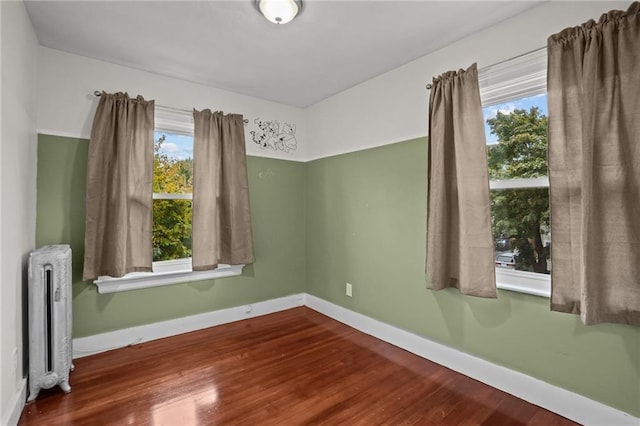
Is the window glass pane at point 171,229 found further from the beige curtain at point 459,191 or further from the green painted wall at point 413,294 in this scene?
the beige curtain at point 459,191

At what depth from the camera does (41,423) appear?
1777 mm

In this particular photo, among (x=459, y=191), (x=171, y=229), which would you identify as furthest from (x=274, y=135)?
(x=459, y=191)

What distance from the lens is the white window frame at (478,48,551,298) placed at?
6.51ft

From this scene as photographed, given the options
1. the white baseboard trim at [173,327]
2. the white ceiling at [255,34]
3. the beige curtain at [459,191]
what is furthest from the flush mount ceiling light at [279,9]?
the white baseboard trim at [173,327]

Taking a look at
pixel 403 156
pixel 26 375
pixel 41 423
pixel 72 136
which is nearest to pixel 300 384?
pixel 41 423

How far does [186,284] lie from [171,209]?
2.59 feet

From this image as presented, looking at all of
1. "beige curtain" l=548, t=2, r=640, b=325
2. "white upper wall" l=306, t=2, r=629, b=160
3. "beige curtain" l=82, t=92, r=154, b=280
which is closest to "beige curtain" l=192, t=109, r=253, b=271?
"beige curtain" l=82, t=92, r=154, b=280

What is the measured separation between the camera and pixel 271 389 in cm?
212

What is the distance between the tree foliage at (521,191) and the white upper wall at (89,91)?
255 centimetres

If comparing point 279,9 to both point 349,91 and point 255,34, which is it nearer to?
point 255,34

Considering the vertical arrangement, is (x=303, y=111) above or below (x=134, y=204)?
above

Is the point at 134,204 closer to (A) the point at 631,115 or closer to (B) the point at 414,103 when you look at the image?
(B) the point at 414,103

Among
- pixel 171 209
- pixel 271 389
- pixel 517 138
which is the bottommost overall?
pixel 271 389

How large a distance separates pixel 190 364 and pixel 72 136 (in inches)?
84.7
